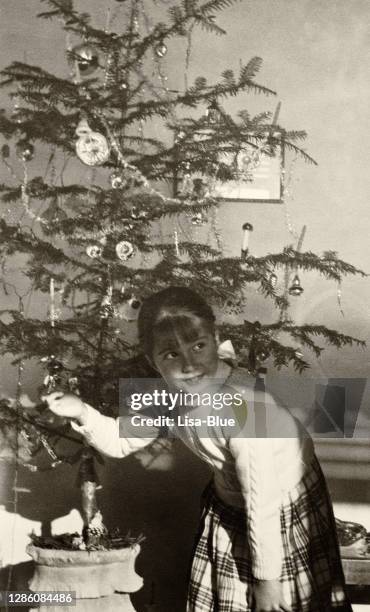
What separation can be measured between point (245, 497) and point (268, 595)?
179mm

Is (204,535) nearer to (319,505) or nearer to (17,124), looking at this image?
(319,505)

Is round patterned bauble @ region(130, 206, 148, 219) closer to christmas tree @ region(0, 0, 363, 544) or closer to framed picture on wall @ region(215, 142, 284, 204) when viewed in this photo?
christmas tree @ region(0, 0, 363, 544)

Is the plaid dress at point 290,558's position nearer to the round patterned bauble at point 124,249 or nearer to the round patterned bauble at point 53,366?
the round patterned bauble at point 53,366

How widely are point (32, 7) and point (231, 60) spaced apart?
61 cm

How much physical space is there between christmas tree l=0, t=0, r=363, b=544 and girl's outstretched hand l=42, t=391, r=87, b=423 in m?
0.31

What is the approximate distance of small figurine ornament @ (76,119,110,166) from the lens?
5.44 feet

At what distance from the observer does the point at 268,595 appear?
120 centimetres

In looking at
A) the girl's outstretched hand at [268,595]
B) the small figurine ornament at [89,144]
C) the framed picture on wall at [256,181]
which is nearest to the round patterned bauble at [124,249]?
the small figurine ornament at [89,144]

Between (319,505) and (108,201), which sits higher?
(108,201)

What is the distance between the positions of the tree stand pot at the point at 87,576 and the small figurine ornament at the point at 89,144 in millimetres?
971

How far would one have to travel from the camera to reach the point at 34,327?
5.62 ft

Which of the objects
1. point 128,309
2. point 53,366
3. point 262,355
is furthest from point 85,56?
point 262,355

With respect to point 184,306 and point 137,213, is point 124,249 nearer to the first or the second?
point 137,213

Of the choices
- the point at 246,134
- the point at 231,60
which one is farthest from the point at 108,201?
the point at 231,60
